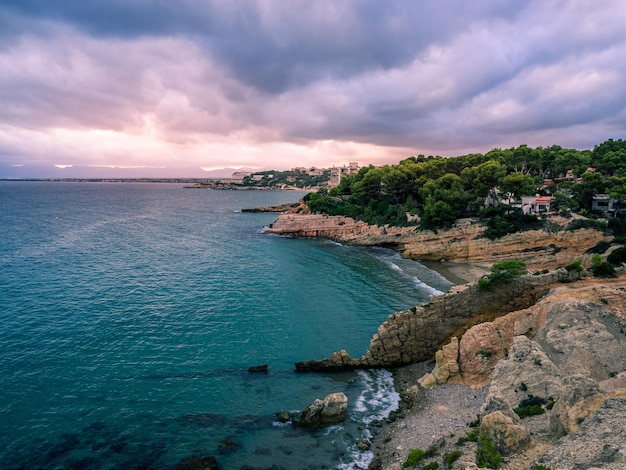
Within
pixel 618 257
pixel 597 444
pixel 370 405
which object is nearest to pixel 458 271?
pixel 618 257

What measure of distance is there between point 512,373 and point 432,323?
10.00 m

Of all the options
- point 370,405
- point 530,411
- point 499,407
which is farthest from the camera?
point 370,405

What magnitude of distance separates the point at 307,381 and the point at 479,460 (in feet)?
50.3

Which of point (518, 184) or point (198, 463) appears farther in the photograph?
point (518, 184)

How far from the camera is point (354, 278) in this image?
53.4 m

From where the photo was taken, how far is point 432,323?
1211 inches

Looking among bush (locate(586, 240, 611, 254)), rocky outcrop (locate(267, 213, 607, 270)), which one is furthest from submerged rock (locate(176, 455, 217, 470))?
rocky outcrop (locate(267, 213, 607, 270))

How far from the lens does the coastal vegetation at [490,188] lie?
208 feet

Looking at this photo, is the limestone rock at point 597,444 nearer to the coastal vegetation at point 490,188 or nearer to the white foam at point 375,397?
the white foam at point 375,397

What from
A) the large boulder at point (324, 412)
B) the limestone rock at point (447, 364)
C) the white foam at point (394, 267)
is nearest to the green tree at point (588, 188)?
the white foam at point (394, 267)

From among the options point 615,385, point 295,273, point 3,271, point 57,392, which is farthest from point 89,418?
point 3,271

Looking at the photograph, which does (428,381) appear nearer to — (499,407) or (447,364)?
(447,364)

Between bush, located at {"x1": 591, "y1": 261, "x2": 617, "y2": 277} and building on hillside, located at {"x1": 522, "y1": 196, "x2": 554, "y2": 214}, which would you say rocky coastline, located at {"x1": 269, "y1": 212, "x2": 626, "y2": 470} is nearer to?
bush, located at {"x1": 591, "y1": 261, "x2": 617, "y2": 277}

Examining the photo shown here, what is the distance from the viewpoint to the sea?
70.2 ft
